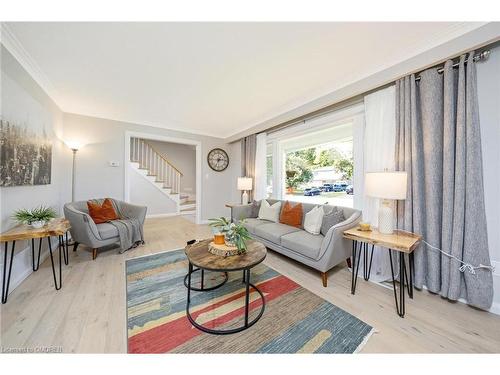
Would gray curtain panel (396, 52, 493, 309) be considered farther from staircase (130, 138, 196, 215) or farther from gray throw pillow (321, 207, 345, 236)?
staircase (130, 138, 196, 215)

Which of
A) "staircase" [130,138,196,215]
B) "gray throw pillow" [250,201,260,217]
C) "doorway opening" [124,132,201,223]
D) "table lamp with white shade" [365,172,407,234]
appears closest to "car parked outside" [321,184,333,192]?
"table lamp with white shade" [365,172,407,234]

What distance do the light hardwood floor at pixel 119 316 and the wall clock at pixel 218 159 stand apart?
313cm

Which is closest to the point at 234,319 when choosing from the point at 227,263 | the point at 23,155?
the point at 227,263

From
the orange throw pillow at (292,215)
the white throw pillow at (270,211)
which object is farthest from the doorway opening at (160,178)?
the orange throw pillow at (292,215)

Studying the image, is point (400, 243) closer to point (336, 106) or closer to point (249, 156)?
point (336, 106)

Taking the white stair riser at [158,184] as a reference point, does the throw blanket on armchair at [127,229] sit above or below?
below

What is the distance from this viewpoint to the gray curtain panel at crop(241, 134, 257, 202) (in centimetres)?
412

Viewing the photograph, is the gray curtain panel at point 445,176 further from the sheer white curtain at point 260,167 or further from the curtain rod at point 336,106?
the sheer white curtain at point 260,167

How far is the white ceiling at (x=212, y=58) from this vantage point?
1.52 m

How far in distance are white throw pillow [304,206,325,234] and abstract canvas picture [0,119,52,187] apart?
3206 mm

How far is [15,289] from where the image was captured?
180 cm

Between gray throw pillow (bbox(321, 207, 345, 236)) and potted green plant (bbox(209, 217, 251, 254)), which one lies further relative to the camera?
gray throw pillow (bbox(321, 207, 345, 236))

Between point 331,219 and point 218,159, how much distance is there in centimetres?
347
